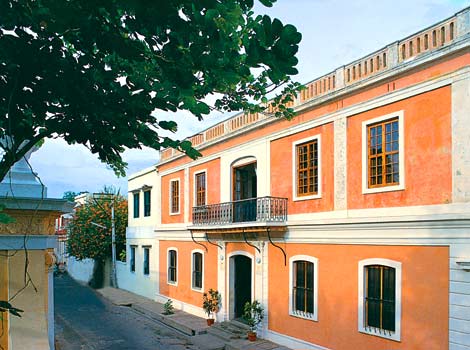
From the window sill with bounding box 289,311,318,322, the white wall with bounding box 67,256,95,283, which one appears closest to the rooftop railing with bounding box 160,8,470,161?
the window sill with bounding box 289,311,318,322

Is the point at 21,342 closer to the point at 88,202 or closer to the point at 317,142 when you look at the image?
the point at 317,142

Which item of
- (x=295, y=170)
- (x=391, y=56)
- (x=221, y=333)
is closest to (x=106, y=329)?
(x=221, y=333)

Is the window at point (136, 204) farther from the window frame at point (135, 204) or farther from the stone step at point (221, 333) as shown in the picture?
the stone step at point (221, 333)

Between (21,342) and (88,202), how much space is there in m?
25.4

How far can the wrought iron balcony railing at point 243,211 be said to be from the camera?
547 inches

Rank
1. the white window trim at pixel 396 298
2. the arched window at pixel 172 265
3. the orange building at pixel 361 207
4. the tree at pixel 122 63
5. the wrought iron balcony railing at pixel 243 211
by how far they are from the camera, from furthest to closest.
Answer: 1. the arched window at pixel 172 265
2. the wrought iron balcony railing at pixel 243 211
3. the white window trim at pixel 396 298
4. the orange building at pixel 361 207
5. the tree at pixel 122 63

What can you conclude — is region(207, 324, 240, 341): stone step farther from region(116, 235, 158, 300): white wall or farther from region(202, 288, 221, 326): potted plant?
→ region(116, 235, 158, 300): white wall

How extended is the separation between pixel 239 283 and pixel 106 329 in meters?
5.02

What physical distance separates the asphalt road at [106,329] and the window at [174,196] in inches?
185

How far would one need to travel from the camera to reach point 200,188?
1934 cm

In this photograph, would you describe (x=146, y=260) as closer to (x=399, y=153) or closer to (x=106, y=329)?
(x=106, y=329)

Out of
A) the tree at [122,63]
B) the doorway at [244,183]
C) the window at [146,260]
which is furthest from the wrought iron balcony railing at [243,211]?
the tree at [122,63]

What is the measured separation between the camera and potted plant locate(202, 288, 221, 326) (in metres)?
16.9

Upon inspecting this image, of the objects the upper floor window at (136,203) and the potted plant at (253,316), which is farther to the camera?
the upper floor window at (136,203)
